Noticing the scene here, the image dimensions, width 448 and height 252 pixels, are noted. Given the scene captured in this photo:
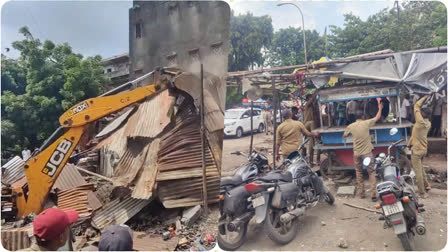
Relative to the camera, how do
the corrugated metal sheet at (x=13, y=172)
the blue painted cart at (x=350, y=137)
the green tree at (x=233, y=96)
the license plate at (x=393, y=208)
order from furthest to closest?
the corrugated metal sheet at (x=13, y=172) → the blue painted cart at (x=350, y=137) → the green tree at (x=233, y=96) → the license plate at (x=393, y=208)

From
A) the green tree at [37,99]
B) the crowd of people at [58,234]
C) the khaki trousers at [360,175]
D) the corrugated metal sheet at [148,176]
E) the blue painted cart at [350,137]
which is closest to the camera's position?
the crowd of people at [58,234]

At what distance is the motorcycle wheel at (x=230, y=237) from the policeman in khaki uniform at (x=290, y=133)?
55.4 inches

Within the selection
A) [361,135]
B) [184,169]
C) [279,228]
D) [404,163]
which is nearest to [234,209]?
[279,228]

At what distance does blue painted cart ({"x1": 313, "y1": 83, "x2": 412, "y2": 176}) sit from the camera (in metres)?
3.38

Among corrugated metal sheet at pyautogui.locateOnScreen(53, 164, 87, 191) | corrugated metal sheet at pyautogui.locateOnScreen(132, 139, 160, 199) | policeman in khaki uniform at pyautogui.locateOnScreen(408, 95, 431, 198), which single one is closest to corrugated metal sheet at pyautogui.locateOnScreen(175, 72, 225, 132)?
corrugated metal sheet at pyautogui.locateOnScreen(132, 139, 160, 199)

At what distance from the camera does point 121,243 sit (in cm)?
190

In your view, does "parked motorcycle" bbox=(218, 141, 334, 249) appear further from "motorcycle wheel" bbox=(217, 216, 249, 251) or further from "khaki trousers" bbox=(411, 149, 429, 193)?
"khaki trousers" bbox=(411, 149, 429, 193)

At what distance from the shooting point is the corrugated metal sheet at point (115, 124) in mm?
4680

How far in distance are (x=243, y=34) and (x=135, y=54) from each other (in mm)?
2483

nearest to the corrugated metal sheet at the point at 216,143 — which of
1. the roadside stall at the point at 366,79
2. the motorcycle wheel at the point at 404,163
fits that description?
the roadside stall at the point at 366,79

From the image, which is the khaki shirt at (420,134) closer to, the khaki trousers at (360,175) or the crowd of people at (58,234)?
the khaki trousers at (360,175)

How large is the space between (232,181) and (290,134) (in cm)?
130

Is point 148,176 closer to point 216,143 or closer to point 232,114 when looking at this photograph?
point 216,143

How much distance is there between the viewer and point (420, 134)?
3783 mm
